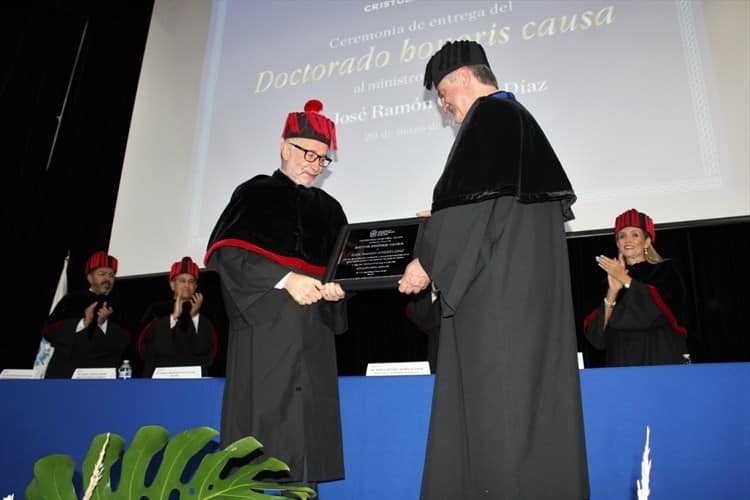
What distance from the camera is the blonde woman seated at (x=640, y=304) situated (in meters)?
4.39

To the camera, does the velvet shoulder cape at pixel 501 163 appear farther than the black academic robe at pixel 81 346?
No

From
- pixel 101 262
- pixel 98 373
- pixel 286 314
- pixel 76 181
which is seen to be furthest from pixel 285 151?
pixel 76 181

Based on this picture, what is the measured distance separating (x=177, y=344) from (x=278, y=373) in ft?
11.7

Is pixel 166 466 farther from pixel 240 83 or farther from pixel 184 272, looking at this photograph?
pixel 240 83

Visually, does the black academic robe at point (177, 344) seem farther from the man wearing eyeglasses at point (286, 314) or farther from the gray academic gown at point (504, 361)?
→ the gray academic gown at point (504, 361)

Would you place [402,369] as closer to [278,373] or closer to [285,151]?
[278,373]

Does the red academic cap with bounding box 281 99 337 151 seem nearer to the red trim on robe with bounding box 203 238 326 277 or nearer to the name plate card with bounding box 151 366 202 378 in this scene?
the red trim on robe with bounding box 203 238 326 277

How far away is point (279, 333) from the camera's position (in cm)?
279

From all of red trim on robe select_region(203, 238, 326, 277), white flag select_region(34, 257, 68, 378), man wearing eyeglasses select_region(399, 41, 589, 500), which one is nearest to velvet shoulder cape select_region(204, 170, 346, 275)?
red trim on robe select_region(203, 238, 326, 277)

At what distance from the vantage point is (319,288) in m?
2.76

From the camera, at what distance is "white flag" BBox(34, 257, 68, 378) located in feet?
22.0

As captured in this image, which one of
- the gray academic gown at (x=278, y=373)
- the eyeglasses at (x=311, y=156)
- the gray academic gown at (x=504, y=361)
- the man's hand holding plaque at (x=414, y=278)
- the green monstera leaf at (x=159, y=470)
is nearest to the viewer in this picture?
the green monstera leaf at (x=159, y=470)

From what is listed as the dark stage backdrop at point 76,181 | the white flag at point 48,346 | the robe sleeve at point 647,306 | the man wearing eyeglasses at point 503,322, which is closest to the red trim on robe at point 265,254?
the man wearing eyeglasses at point 503,322

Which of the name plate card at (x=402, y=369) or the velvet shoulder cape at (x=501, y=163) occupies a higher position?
the velvet shoulder cape at (x=501, y=163)
